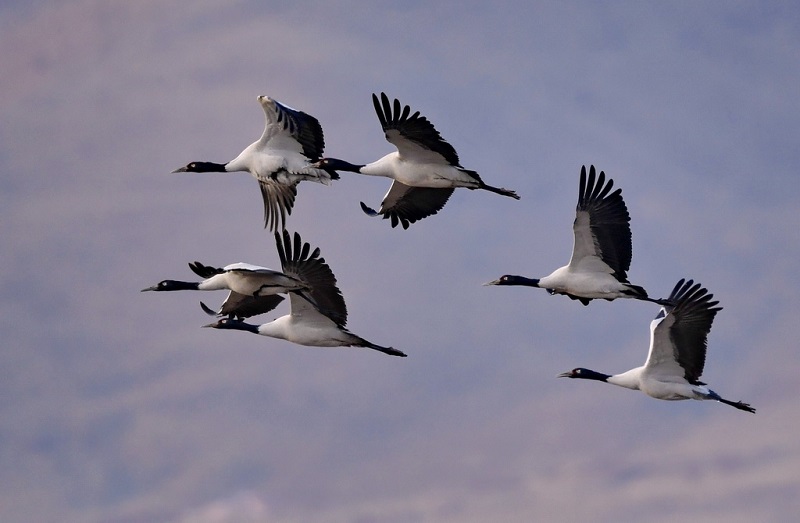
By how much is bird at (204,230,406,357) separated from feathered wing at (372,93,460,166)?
8.47 feet

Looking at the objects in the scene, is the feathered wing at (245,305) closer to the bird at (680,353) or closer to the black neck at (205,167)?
the black neck at (205,167)

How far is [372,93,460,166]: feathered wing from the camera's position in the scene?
29.8 metres

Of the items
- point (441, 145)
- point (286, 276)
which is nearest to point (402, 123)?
point (441, 145)

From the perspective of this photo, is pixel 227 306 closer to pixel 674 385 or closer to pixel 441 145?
pixel 441 145

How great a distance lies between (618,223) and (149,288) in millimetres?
9886

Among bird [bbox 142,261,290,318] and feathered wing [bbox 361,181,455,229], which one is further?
feathered wing [bbox 361,181,455,229]

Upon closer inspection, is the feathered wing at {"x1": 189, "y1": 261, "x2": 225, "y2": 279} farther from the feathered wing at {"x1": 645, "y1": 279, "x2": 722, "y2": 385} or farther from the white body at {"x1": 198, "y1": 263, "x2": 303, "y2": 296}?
the feathered wing at {"x1": 645, "y1": 279, "x2": 722, "y2": 385}

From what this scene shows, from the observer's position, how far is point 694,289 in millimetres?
29875

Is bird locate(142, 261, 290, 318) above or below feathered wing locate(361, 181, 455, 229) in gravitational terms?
below

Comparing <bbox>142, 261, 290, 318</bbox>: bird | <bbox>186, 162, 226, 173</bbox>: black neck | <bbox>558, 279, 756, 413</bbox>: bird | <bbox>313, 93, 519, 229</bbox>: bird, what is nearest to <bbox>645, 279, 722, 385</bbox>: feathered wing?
<bbox>558, 279, 756, 413</bbox>: bird

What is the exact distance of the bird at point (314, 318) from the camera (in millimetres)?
30609

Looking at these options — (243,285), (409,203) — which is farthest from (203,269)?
(409,203)

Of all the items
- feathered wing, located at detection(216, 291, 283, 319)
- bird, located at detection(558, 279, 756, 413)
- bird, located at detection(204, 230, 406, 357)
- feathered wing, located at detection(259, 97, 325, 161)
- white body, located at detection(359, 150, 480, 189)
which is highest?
feathered wing, located at detection(259, 97, 325, 161)

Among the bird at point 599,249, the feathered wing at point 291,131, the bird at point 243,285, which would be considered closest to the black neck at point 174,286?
the bird at point 243,285
